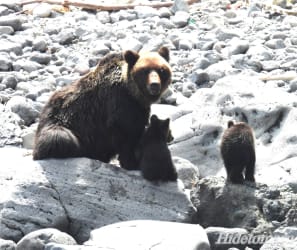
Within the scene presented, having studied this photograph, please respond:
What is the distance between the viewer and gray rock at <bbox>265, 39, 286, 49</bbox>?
15.6m

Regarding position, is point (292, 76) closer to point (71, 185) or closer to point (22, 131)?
point (22, 131)

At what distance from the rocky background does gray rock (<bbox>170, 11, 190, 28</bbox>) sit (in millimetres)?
35

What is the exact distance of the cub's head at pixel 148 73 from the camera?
33.4ft

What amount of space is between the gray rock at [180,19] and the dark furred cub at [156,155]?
7.51 metres

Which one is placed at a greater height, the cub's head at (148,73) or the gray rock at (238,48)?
the cub's head at (148,73)

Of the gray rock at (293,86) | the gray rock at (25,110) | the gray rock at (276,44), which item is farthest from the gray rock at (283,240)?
the gray rock at (276,44)

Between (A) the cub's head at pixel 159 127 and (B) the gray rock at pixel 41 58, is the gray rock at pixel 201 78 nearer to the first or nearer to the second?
(B) the gray rock at pixel 41 58

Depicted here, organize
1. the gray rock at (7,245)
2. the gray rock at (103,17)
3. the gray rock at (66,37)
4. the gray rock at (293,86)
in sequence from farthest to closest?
the gray rock at (103,17), the gray rock at (66,37), the gray rock at (293,86), the gray rock at (7,245)

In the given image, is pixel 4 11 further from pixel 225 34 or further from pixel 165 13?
pixel 225 34

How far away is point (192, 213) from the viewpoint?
9.62 metres

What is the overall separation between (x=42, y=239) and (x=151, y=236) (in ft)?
3.19

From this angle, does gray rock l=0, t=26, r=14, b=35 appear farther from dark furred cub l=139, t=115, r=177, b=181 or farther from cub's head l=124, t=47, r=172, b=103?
dark furred cub l=139, t=115, r=177, b=181

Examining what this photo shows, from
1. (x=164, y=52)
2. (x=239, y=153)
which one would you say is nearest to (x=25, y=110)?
(x=164, y=52)

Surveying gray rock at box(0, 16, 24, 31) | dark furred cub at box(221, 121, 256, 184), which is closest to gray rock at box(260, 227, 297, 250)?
dark furred cub at box(221, 121, 256, 184)
